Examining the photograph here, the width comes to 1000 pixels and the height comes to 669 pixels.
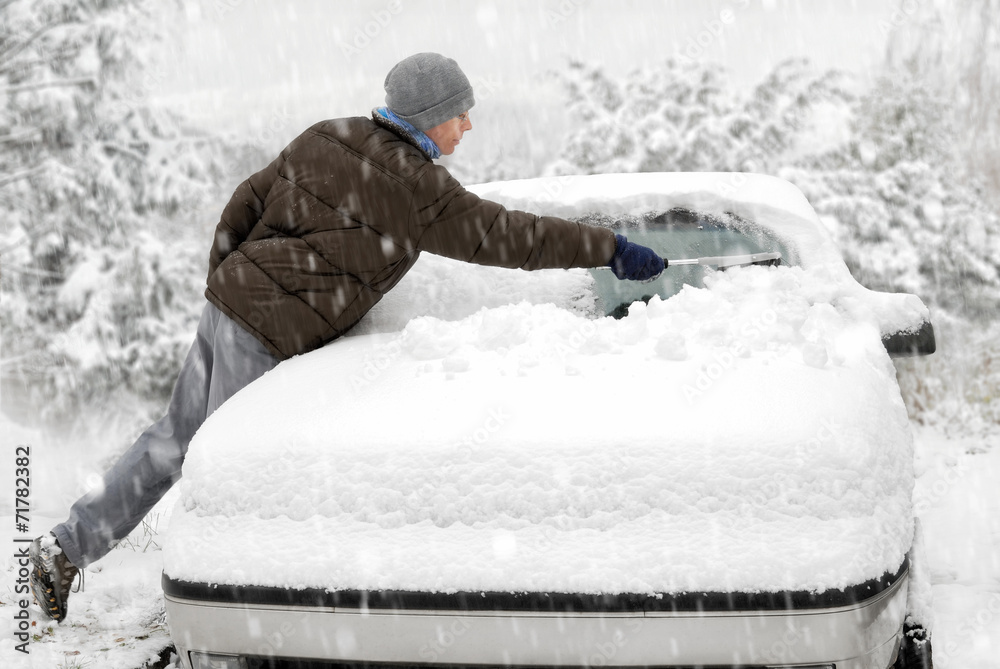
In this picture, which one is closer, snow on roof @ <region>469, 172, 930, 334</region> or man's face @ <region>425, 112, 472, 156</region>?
man's face @ <region>425, 112, 472, 156</region>

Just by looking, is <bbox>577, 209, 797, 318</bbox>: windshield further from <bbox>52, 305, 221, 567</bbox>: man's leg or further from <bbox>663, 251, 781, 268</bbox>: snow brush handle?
<bbox>52, 305, 221, 567</bbox>: man's leg

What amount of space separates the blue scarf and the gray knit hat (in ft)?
0.06

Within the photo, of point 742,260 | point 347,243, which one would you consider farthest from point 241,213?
point 742,260

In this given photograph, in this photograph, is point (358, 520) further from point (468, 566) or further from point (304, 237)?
point (304, 237)

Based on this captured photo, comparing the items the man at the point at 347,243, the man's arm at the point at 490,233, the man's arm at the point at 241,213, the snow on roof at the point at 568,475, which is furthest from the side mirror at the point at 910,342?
the man's arm at the point at 241,213

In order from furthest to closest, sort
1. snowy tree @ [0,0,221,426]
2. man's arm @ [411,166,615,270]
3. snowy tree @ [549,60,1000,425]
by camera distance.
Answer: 1. snowy tree @ [549,60,1000,425]
2. snowy tree @ [0,0,221,426]
3. man's arm @ [411,166,615,270]

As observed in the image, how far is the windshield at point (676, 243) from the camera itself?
2723 millimetres

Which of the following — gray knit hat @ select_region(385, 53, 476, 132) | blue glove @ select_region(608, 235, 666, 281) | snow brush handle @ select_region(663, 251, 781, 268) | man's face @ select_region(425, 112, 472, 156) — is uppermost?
gray knit hat @ select_region(385, 53, 476, 132)

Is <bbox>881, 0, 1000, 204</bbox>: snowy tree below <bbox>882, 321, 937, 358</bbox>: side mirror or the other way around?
the other way around

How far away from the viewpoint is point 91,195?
29.1 feet

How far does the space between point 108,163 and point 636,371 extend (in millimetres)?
8882

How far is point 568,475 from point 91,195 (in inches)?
355

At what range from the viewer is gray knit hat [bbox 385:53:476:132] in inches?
91.4

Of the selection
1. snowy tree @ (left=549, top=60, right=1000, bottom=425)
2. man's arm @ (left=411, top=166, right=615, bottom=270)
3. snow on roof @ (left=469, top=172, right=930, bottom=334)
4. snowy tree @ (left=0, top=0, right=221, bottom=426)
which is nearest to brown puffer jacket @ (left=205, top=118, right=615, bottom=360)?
man's arm @ (left=411, top=166, right=615, bottom=270)
